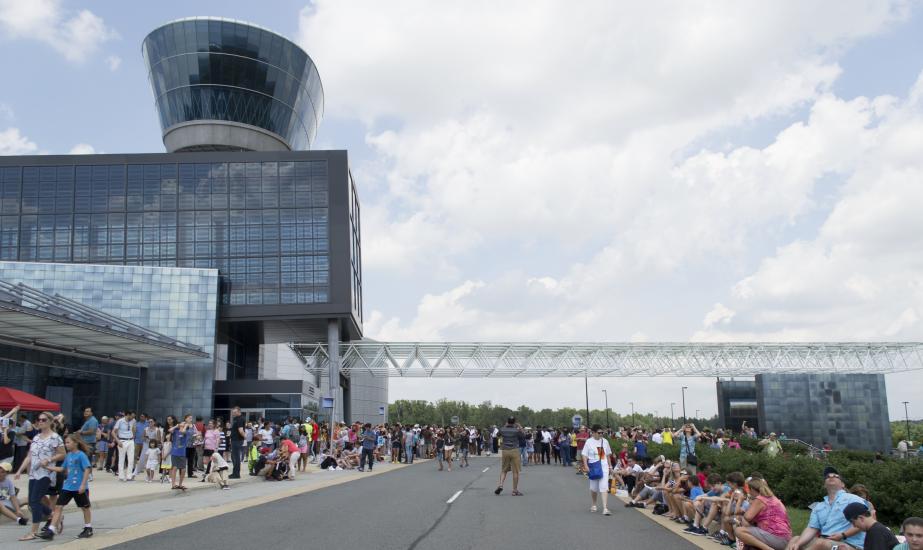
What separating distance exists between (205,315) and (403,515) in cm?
4020

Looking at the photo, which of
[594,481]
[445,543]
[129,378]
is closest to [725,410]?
[129,378]

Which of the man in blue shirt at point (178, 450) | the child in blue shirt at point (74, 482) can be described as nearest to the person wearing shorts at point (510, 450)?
the man in blue shirt at point (178, 450)

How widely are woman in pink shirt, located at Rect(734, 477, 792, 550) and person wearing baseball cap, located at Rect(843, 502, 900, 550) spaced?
1838mm

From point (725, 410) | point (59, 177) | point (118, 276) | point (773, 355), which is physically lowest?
point (725, 410)

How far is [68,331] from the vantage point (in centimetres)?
3192

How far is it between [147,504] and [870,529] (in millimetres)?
13467

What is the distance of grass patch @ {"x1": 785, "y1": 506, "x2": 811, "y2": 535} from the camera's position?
12.6 meters

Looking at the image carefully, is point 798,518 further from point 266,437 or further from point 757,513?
point 266,437

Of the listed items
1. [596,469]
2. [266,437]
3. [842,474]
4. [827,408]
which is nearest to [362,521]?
[596,469]

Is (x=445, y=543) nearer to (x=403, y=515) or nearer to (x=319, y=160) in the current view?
(x=403, y=515)

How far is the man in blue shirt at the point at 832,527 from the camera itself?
336 inches

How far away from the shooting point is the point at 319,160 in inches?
2211

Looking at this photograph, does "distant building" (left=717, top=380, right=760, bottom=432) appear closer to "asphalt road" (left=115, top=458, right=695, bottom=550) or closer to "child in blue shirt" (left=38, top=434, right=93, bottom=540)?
"asphalt road" (left=115, top=458, right=695, bottom=550)

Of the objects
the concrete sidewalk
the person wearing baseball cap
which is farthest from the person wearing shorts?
the person wearing baseball cap
